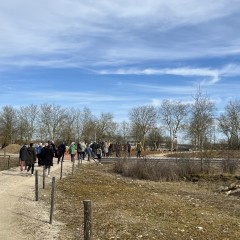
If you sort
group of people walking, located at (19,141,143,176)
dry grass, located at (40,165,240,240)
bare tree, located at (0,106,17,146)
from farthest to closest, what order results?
bare tree, located at (0,106,17,146) → group of people walking, located at (19,141,143,176) → dry grass, located at (40,165,240,240)

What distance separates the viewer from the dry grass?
1116 centimetres

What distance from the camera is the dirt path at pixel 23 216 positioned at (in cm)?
1070

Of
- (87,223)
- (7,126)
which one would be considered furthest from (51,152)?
(7,126)

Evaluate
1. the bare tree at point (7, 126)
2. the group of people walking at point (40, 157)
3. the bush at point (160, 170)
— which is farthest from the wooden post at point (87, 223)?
the bare tree at point (7, 126)

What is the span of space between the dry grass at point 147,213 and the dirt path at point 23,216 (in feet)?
1.53

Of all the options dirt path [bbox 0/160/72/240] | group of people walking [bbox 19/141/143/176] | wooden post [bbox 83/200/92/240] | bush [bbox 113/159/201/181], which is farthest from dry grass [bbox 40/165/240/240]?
bush [bbox 113/159/201/181]

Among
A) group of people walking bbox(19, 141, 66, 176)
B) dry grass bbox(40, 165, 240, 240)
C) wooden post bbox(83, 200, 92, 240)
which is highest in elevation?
group of people walking bbox(19, 141, 66, 176)

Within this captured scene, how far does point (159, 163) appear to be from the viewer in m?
29.3

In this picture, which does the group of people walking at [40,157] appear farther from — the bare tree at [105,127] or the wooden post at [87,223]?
the bare tree at [105,127]

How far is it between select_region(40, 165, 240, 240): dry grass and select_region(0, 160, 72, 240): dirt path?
0.47 m

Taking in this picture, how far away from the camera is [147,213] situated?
45.3ft

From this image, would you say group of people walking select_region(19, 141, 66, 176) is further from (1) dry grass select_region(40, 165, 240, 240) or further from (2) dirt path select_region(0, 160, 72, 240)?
(2) dirt path select_region(0, 160, 72, 240)

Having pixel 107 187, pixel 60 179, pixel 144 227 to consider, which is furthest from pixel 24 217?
pixel 60 179

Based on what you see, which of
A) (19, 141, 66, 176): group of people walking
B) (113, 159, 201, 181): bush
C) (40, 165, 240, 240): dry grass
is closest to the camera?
(40, 165, 240, 240): dry grass
